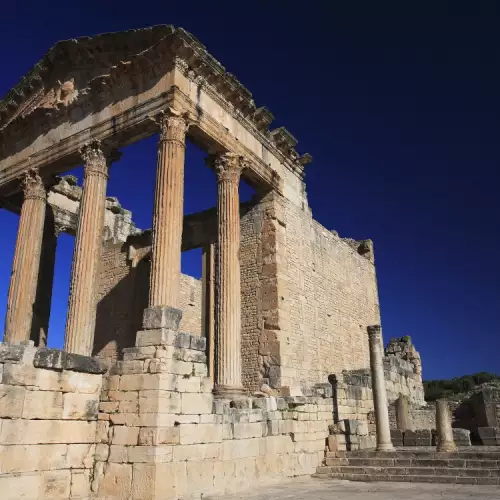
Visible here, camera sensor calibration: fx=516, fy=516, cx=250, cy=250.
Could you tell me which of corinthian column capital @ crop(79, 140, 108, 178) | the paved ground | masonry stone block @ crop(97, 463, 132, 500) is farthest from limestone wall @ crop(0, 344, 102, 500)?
corinthian column capital @ crop(79, 140, 108, 178)

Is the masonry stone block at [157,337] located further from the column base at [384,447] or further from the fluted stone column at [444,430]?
the fluted stone column at [444,430]

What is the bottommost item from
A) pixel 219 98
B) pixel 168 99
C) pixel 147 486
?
pixel 147 486

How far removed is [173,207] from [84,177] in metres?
3.66

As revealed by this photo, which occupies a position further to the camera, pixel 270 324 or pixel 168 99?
pixel 270 324

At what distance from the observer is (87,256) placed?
43.6 feet

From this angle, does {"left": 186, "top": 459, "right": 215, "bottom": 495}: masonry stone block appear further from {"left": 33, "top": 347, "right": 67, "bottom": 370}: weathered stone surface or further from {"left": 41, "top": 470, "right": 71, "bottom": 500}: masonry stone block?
{"left": 33, "top": 347, "right": 67, "bottom": 370}: weathered stone surface

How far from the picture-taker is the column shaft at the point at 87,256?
12539mm

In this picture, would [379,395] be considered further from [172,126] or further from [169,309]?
[172,126]

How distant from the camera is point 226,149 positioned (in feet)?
47.0

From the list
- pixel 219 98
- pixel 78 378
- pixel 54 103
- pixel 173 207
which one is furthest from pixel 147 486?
pixel 54 103

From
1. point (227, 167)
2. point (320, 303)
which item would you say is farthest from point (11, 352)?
point (320, 303)

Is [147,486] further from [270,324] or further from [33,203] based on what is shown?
[33,203]

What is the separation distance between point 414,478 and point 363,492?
7.23ft

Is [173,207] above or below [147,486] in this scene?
above
